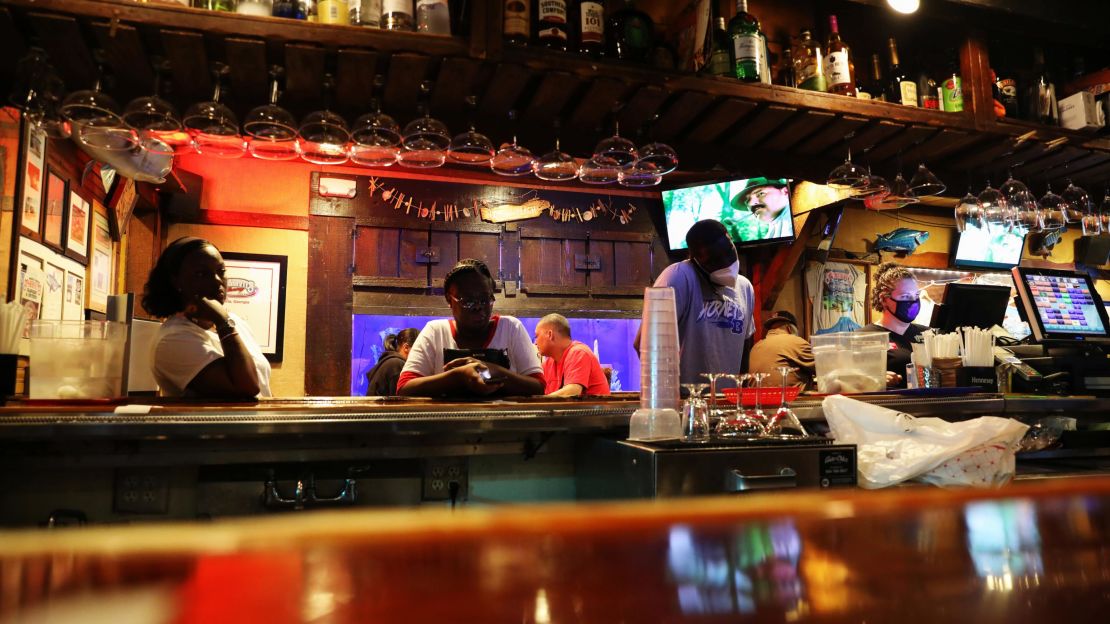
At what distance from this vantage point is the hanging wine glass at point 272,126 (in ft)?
8.71

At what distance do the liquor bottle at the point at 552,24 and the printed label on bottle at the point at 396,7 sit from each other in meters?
0.57

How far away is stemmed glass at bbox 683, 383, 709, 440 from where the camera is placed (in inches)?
79.7

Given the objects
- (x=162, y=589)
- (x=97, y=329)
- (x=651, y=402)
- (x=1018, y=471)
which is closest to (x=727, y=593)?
(x=162, y=589)

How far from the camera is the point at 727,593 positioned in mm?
290

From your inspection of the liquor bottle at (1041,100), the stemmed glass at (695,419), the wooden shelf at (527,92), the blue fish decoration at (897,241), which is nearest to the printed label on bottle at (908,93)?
the wooden shelf at (527,92)

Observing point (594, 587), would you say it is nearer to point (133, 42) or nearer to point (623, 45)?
point (133, 42)

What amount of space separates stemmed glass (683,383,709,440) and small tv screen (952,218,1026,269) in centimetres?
640

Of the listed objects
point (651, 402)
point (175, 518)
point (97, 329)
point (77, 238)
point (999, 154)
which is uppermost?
point (999, 154)

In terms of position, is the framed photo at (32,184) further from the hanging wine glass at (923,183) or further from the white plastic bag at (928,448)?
the hanging wine glass at (923,183)

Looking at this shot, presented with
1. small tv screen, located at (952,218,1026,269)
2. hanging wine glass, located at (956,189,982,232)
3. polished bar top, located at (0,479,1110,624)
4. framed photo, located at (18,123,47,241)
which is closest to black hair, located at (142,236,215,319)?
framed photo, located at (18,123,47,241)

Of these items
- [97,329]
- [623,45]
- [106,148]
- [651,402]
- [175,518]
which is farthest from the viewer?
[623,45]

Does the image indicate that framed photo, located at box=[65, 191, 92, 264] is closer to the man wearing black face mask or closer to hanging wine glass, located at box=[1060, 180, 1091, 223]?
the man wearing black face mask

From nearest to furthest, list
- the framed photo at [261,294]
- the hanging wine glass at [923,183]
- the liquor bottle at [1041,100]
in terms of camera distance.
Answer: the hanging wine glass at [923,183]
the liquor bottle at [1041,100]
the framed photo at [261,294]

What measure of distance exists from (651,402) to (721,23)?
2.39 metres
